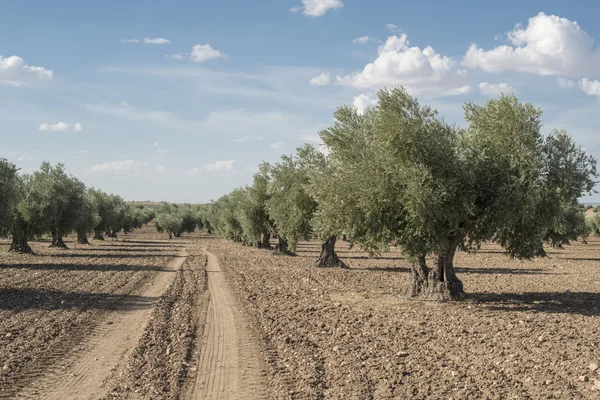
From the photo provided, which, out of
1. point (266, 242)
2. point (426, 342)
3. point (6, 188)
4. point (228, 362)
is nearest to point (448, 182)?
point (426, 342)

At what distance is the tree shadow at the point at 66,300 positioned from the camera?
20.2 meters

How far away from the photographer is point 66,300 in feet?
71.4

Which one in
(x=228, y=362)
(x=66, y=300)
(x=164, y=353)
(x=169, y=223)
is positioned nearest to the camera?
(x=228, y=362)

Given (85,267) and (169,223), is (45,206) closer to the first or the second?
(85,267)

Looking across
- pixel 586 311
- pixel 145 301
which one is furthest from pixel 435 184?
pixel 145 301

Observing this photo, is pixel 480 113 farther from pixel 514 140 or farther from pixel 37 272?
pixel 37 272

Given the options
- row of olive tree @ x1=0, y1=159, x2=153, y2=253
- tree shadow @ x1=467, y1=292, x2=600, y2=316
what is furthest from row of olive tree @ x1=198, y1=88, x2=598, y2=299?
row of olive tree @ x1=0, y1=159, x2=153, y2=253

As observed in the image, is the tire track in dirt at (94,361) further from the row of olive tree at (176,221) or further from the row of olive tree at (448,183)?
the row of olive tree at (176,221)

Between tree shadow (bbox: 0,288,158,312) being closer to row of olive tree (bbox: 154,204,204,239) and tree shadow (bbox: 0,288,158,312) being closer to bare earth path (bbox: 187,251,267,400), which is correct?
bare earth path (bbox: 187,251,267,400)

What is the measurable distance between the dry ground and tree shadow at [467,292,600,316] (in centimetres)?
7

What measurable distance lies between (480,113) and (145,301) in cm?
1537

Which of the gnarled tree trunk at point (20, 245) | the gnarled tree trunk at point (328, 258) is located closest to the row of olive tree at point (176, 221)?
the gnarled tree trunk at point (20, 245)

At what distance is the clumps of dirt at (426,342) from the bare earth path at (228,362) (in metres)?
0.44

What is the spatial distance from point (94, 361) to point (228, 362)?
10.6 feet
